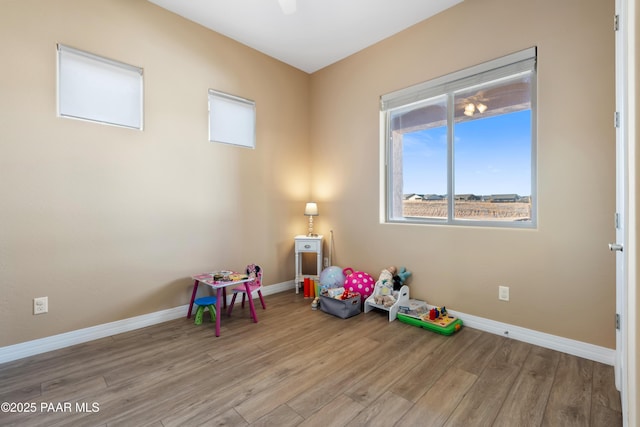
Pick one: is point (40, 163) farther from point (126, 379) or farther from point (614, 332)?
point (614, 332)

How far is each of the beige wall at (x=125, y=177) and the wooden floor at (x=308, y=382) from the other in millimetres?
475

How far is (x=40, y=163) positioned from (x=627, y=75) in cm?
341

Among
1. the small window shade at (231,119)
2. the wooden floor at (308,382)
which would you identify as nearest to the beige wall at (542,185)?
the wooden floor at (308,382)

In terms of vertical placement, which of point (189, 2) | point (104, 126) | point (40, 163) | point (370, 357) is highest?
point (189, 2)

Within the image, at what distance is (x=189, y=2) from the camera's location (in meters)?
2.66

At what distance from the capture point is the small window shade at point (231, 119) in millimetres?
3152

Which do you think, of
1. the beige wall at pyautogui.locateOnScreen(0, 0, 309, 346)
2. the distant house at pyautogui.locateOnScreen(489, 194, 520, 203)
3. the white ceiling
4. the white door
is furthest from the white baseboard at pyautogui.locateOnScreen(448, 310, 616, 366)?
the white ceiling

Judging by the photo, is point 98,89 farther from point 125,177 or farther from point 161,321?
point 161,321

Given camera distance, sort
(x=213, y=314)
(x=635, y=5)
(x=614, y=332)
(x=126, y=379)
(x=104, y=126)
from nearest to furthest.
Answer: (x=635, y=5) < (x=126, y=379) < (x=614, y=332) < (x=104, y=126) < (x=213, y=314)

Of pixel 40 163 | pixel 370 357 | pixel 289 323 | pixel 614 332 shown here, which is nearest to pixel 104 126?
pixel 40 163

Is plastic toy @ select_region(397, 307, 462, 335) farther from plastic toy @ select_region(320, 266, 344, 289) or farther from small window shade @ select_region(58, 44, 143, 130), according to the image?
small window shade @ select_region(58, 44, 143, 130)

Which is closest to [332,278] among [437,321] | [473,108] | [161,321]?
[437,321]

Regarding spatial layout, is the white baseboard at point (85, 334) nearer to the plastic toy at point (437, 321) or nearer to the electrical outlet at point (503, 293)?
the plastic toy at point (437, 321)

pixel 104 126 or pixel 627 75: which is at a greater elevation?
pixel 104 126
